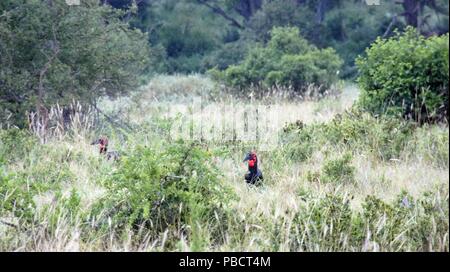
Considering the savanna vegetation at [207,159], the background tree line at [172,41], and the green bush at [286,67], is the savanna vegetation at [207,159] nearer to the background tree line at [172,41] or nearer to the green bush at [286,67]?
the background tree line at [172,41]

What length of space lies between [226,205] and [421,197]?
4.51ft

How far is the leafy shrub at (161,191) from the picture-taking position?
4211mm

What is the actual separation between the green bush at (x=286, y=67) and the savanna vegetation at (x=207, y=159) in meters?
3.47

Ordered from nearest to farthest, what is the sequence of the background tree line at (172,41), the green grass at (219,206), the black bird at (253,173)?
the green grass at (219,206) → the black bird at (253,173) → the background tree line at (172,41)

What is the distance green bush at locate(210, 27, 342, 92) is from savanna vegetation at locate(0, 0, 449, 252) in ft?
11.4

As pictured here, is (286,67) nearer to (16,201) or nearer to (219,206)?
(219,206)

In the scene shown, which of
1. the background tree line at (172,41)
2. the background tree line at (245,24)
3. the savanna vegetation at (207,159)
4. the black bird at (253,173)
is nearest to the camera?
the savanna vegetation at (207,159)

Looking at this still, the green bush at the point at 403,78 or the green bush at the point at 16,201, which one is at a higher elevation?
the green bush at the point at 403,78

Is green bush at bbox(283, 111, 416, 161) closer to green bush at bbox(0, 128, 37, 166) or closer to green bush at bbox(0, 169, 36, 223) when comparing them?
green bush at bbox(0, 128, 37, 166)

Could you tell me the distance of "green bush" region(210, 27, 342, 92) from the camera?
1507 cm

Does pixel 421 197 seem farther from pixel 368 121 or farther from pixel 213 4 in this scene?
pixel 213 4

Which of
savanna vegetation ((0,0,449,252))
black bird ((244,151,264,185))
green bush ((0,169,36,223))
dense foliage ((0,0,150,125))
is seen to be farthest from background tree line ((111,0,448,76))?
green bush ((0,169,36,223))

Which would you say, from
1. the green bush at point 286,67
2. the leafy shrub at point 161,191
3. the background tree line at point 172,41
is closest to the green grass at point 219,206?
the leafy shrub at point 161,191

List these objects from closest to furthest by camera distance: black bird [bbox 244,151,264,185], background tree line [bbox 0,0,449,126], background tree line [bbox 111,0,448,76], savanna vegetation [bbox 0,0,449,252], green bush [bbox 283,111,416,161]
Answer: savanna vegetation [bbox 0,0,449,252], black bird [bbox 244,151,264,185], green bush [bbox 283,111,416,161], background tree line [bbox 0,0,449,126], background tree line [bbox 111,0,448,76]
